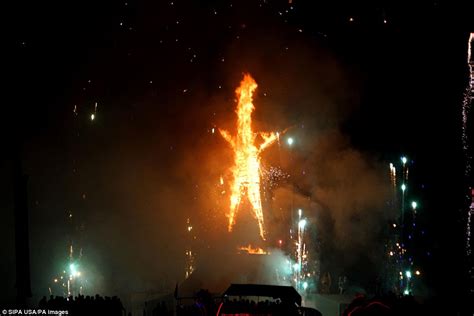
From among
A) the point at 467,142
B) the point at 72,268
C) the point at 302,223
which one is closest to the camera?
the point at 467,142

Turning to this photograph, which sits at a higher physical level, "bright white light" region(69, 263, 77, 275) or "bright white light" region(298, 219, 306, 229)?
"bright white light" region(298, 219, 306, 229)

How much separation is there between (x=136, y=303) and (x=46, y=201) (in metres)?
10.4

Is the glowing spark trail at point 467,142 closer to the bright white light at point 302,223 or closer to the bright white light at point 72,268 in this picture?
the bright white light at point 302,223

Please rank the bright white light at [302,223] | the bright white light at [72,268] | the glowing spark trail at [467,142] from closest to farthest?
the glowing spark trail at [467,142] → the bright white light at [302,223] → the bright white light at [72,268]

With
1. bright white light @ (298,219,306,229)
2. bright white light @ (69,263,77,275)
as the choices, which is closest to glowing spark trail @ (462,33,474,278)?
bright white light @ (298,219,306,229)

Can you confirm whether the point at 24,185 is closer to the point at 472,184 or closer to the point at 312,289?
the point at 312,289

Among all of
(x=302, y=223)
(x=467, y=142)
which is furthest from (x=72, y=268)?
(x=467, y=142)

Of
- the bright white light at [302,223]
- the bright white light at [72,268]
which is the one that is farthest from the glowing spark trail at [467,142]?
the bright white light at [72,268]

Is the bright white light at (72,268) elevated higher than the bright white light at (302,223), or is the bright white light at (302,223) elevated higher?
the bright white light at (302,223)

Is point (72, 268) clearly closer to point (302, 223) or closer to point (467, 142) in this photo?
point (302, 223)

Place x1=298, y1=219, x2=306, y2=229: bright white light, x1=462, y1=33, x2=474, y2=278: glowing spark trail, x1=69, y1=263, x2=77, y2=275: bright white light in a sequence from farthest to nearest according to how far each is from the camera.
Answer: x1=69, y1=263, x2=77, y2=275: bright white light
x1=298, y1=219, x2=306, y2=229: bright white light
x1=462, y1=33, x2=474, y2=278: glowing spark trail

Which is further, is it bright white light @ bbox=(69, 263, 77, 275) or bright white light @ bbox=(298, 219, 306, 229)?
bright white light @ bbox=(69, 263, 77, 275)

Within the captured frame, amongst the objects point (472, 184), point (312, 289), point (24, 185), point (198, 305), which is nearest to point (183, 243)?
point (312, 289)

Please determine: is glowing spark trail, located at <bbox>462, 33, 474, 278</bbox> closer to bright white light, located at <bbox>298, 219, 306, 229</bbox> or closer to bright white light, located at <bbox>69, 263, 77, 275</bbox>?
bright white light, located at <bbox>298, 219, 306, 229</bbox>
